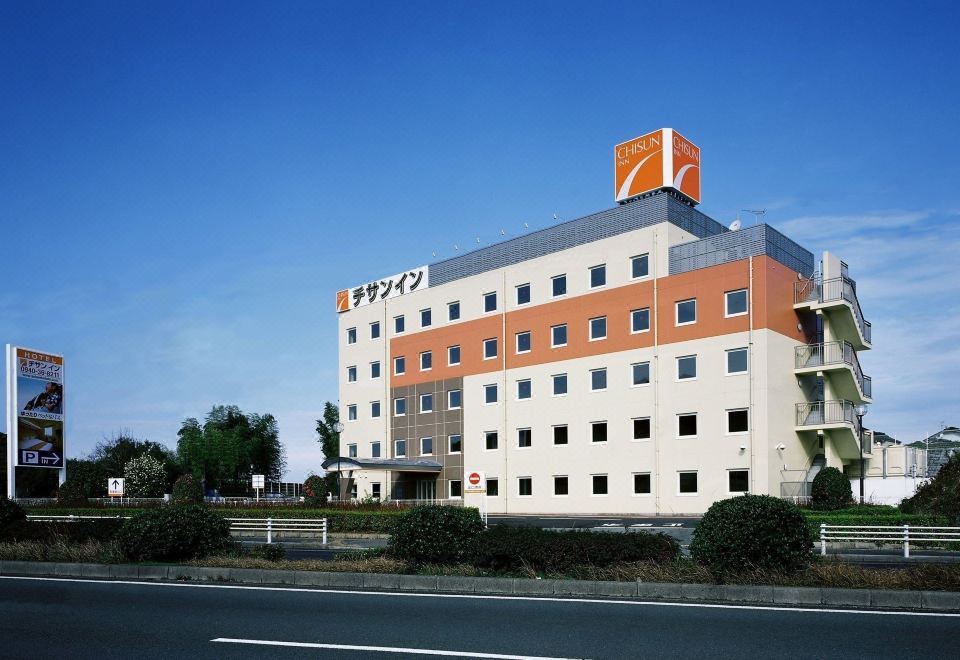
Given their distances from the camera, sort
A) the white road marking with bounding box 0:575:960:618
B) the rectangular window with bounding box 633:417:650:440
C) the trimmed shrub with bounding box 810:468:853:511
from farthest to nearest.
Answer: the rectangular window with bounding box 633:417:650:440 < the trimmed shrub with bounding box 810:468:853:511 < the white road marking with bounding box 0:575:960:618

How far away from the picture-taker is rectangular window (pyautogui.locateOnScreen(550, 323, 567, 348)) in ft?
144

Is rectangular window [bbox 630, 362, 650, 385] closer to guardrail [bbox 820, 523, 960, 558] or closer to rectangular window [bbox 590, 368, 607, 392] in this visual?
rectangular window [bbox 590, 368, 607, 392]

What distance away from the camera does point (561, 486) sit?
1706 inches

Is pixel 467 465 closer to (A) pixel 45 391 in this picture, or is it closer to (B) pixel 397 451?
(B) pixel 397 451

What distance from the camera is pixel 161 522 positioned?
15227 mm

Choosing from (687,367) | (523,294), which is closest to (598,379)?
(687,367)

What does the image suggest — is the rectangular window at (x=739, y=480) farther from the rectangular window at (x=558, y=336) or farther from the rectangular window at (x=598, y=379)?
the rectangular window at (x=558, y=336)

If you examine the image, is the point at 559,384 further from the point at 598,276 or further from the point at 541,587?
the point at 541,587

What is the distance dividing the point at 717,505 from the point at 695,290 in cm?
2734

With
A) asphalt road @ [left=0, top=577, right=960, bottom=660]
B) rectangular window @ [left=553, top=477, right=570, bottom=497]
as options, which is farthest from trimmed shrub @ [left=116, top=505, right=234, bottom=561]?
rectangular window @ [left=553, top=477, right=570, bottom=497]

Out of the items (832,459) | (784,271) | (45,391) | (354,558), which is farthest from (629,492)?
(45,391)

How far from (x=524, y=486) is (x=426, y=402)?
9.10 meters

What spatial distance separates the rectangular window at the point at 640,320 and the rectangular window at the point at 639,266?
1.66 m

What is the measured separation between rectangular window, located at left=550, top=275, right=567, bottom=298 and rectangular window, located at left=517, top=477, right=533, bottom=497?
31.9 ft
